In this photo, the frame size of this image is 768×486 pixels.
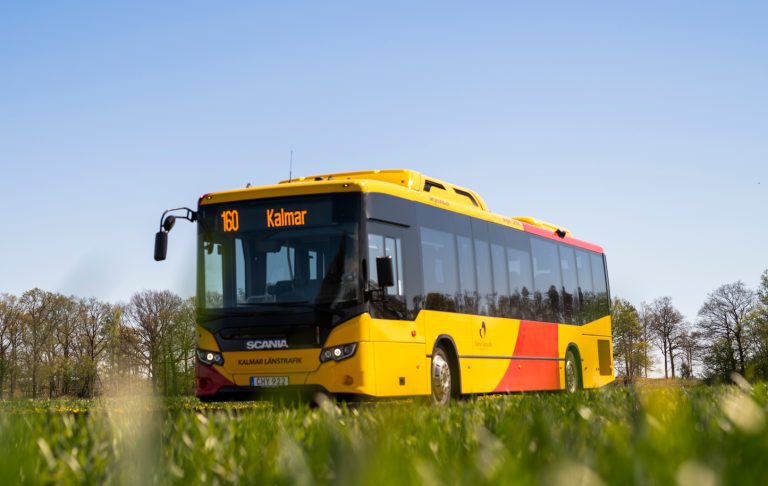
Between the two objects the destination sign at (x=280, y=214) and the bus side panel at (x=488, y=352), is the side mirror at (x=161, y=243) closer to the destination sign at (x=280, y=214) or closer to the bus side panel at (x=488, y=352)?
the destination sign at (x=280, y=214)

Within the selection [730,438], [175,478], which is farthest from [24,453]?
[730,438]

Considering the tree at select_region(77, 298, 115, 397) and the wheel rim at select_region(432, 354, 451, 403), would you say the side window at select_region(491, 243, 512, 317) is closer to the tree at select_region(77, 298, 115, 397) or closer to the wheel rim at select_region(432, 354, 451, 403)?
the wheel rim at select_region(432, 354, 451, 403)

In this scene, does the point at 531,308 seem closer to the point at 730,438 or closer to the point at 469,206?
the point at 469,206

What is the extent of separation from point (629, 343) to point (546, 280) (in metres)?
69.4

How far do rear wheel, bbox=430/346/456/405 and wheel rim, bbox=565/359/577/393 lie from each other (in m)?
6.59

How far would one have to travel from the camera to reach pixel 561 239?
2309 centimetres

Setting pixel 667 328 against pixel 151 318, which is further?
pixel 667 328

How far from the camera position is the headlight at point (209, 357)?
14.9m

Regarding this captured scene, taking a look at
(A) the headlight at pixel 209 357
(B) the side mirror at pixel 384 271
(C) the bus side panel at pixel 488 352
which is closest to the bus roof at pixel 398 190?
(B) the side mirror at pixel 384 271

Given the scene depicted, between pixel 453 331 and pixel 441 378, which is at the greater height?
pixel 453 331

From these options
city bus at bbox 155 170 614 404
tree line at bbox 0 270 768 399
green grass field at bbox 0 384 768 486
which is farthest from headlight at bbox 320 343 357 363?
tree line at bbox 0 270 768 399

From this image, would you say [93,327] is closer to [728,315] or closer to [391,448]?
[728,315]

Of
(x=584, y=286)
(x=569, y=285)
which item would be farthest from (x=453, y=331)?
(x=584, y=286)

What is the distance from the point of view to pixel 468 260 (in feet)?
57.3
